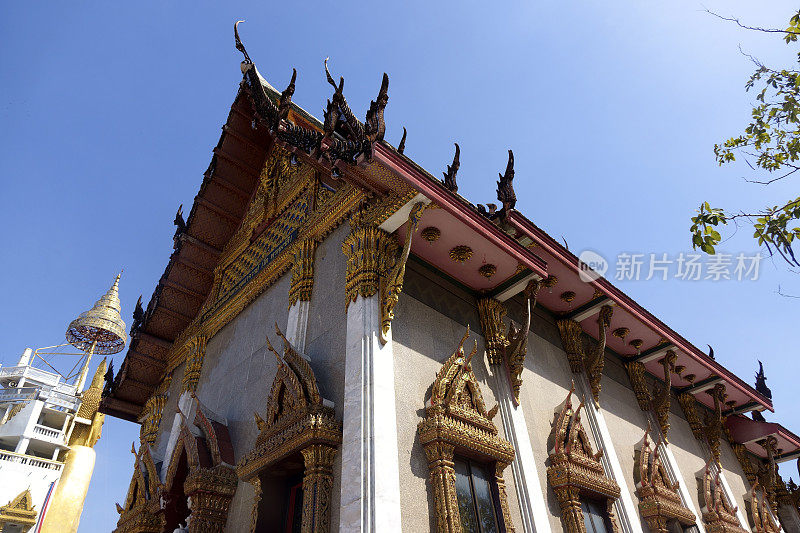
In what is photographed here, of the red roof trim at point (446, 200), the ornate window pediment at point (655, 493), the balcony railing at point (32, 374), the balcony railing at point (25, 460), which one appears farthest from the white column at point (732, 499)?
the balcony railing at point (32, 374)

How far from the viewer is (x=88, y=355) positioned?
38312mm

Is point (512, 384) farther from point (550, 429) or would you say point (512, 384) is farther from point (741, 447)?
point (741, 447)

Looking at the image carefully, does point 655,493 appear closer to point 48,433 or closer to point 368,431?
point 368,431

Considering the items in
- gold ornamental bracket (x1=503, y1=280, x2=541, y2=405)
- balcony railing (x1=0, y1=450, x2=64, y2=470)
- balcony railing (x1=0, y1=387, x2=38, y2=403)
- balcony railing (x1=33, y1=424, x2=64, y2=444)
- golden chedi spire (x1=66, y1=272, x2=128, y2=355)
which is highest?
golden chedi spire (x1=66, y1=272, x2=128, y2=355)

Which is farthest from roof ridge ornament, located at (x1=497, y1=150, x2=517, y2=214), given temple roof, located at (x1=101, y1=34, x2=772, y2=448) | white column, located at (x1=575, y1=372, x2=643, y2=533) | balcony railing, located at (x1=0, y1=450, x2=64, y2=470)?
balcony railing, located at (x1=0, y1=450, x2=64, y2=470)

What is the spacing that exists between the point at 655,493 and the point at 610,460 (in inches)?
29.8

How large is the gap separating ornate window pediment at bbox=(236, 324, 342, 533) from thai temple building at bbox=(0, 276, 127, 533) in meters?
26.4

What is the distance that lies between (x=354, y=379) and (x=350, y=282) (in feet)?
3.84

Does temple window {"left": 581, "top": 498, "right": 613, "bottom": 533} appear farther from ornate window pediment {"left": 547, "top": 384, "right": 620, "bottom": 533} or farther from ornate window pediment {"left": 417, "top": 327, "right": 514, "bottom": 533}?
ornate window pediment {"left": 417, "top": 327, "right": 514, "bottom": 533}

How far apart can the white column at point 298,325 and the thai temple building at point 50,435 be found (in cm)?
2594

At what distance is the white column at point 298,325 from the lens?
5840 millimetres

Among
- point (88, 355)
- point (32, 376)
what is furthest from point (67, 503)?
point (88, 355)

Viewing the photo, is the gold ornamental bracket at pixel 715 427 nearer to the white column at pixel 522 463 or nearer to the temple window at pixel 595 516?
the temple window at pixel 595 516

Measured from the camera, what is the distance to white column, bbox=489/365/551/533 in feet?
16.8
